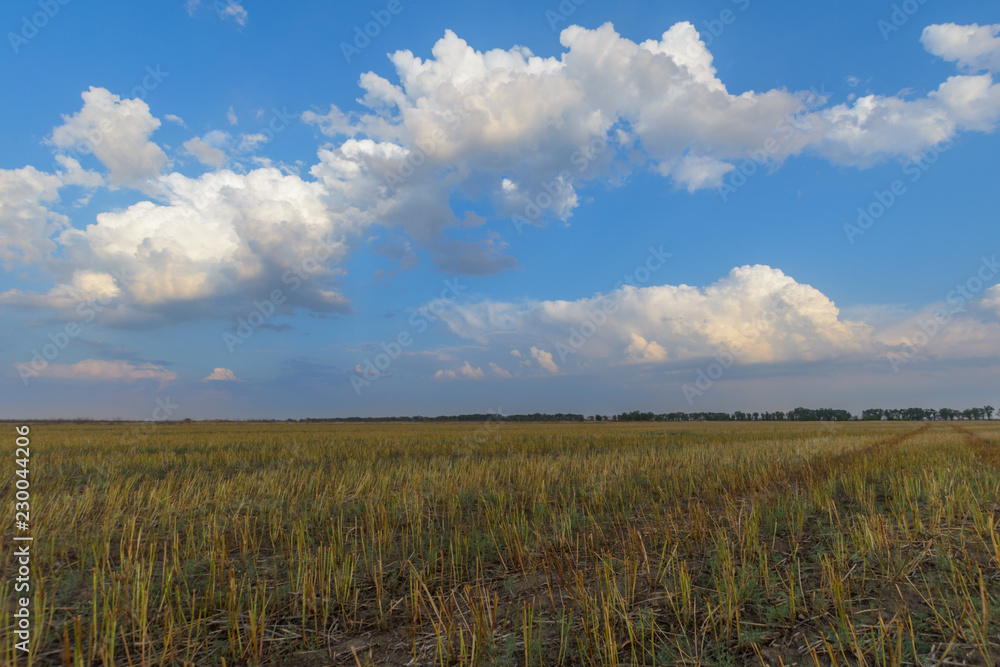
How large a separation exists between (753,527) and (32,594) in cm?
707

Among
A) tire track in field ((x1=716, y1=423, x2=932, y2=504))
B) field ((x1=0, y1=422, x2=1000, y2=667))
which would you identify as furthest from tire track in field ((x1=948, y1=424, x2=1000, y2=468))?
field ((x1=0, y1=422, x2=1000, y2=667))

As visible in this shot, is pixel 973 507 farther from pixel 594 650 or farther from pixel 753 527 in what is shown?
pixel 594 650

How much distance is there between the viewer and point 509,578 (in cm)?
436

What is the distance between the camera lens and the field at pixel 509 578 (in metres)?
3.04

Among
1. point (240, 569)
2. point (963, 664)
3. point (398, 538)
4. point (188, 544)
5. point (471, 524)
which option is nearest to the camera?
point (963, 664)

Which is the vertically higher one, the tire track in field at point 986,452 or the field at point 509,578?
the field at point 509,578

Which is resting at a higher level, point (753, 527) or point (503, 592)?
point (753, 527)

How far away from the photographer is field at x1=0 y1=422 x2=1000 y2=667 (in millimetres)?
3043

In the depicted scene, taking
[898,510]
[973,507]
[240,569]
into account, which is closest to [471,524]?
[240,569]

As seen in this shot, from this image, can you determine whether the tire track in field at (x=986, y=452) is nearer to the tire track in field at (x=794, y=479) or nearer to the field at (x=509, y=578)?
the tire track in field at (x=794, y=479)

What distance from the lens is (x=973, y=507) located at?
5773 millimetres

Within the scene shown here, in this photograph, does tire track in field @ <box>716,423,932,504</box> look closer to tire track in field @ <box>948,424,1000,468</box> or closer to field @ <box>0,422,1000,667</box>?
field @ <box>0,422,1000,667</box>

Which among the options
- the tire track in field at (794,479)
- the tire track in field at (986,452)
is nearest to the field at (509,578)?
the tire track in field at (794,479)

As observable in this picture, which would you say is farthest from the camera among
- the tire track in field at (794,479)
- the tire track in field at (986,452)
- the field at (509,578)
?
the tire track in field at (986,452)
